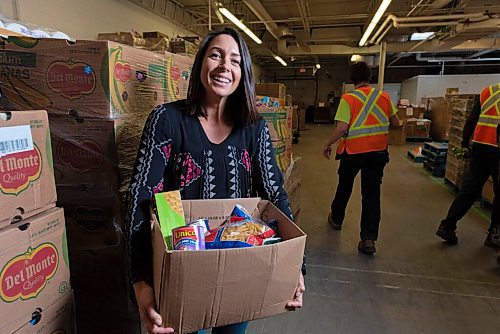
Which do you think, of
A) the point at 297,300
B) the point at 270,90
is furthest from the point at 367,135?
the point at 270,90

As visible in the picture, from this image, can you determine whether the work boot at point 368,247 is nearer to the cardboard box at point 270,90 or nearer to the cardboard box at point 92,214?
the cardboard box at point 92,214

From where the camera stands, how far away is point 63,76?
118 centimetres

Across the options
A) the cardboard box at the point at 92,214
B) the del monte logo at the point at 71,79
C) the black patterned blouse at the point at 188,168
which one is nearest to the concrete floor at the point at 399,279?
the cardboard box at the point at 92,214

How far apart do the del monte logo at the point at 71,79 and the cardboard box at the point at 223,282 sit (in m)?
0.65

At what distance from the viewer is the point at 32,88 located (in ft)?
3.91

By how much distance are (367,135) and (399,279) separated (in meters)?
1.11

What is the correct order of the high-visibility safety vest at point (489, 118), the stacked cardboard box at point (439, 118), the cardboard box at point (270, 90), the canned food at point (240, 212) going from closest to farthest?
the canned food at point (240, 212)
the high-visibility safety vest at point (489, 118)
the cardboard box at point (270, 90)
the stacked cardboard box at point (439, 118)

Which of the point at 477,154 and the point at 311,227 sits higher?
the point at 477,154

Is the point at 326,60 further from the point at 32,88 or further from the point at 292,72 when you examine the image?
the point at 32,88

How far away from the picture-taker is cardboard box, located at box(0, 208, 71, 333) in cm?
82

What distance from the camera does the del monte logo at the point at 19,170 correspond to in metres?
0.82

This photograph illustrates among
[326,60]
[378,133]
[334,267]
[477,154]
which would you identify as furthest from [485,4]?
[326,60]

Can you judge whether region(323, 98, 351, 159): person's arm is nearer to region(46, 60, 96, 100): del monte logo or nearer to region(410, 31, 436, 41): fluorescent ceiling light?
region(46, 60, 96, 100): del monte logo

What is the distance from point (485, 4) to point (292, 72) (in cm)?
1277
